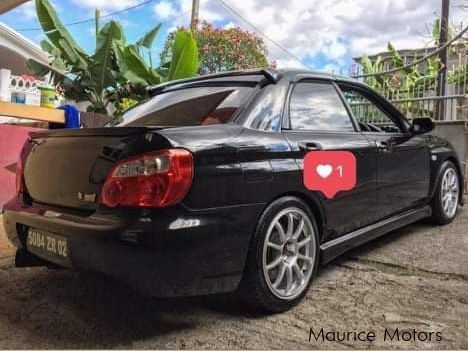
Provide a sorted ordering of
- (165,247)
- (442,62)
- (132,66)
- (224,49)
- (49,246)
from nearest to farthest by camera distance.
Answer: (165,247)
(49,246)
(132,66)
(442,62)
(224,49)

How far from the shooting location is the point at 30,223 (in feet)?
9.64

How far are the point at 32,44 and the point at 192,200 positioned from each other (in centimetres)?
943

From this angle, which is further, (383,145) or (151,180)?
(383,145)

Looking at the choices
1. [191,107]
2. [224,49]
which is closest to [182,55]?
[191,107]

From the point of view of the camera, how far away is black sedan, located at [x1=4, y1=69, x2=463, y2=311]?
97.3 inches

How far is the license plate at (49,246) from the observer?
2660mm

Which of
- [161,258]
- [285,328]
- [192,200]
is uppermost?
[192,200]

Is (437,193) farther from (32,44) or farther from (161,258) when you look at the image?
(32,44)

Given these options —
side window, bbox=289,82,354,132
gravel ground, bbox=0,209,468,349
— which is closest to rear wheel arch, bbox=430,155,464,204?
gravel ground, bbox=0,209,468,349

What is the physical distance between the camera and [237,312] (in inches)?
119

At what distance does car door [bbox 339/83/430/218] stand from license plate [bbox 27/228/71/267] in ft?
8.28

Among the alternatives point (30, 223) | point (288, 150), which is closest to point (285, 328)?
point (288, 150)

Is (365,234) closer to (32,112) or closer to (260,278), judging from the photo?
(260,278)

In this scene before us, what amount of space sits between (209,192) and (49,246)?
3.28ft
